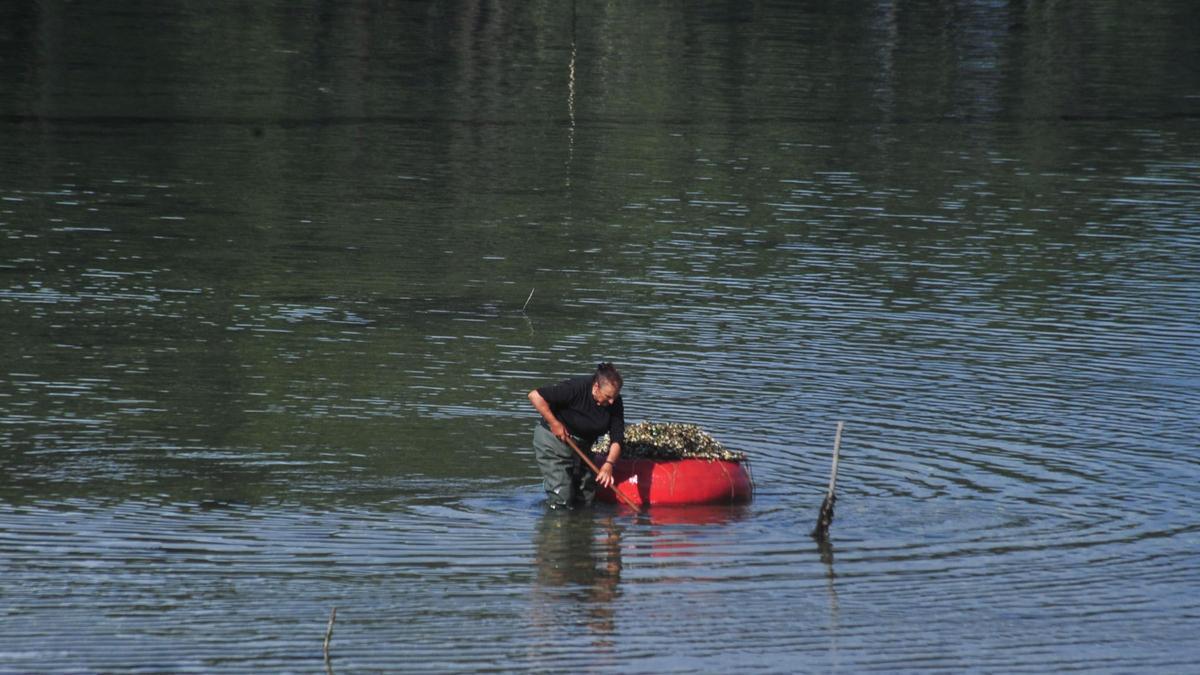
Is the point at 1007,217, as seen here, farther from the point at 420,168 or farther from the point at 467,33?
the point at 467,33

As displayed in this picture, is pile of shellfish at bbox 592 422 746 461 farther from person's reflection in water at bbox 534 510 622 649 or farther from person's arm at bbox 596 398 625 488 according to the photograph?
person's reflection in water at bbox 534 510 622 649

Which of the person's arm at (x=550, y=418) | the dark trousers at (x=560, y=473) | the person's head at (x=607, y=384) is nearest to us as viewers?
the person's head at (x=607, y=384)

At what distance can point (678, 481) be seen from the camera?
1720 cm

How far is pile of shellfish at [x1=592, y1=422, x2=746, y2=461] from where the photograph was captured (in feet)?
57.5

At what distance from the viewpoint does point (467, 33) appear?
60.9 metres

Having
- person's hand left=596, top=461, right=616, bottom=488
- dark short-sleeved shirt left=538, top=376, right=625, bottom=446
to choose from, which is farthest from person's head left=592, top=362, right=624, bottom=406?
person's hand left=596, top=461, right=616, bottom=488

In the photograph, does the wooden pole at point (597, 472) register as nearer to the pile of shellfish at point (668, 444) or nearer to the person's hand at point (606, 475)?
the person's hand at point (606, 475)

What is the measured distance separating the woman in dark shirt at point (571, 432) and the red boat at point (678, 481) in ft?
0.71

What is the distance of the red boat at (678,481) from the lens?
17.2 m

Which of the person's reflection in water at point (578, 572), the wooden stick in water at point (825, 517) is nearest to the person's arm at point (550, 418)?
the person's reflection in water at point (578, 572)

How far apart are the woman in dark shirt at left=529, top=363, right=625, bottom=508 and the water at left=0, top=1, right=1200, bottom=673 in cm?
42

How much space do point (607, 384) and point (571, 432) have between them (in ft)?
2.50

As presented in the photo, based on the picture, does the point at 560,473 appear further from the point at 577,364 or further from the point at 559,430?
the point at 577,364

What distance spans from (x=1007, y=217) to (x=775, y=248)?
17.5 feet
